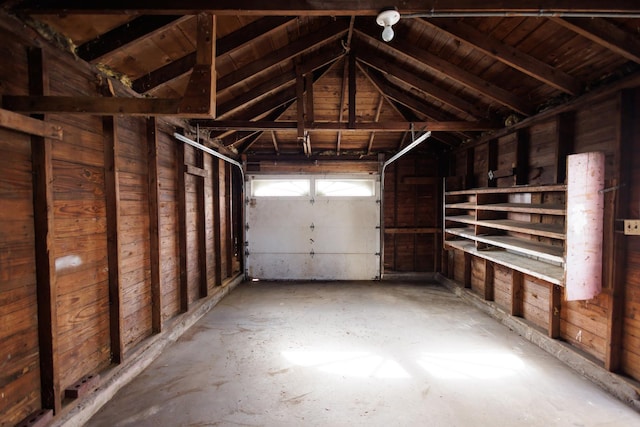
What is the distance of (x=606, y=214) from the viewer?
229 cm

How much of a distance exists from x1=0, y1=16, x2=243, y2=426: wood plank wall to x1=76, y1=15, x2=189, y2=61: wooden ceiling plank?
13 centimetres

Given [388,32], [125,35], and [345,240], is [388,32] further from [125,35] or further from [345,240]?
[345,240]

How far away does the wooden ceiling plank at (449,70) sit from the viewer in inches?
120

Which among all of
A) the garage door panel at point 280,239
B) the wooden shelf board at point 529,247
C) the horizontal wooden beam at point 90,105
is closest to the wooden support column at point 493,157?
the wooden shelf board at point 529,247

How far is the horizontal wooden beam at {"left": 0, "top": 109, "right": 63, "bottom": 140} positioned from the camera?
55.2 inches

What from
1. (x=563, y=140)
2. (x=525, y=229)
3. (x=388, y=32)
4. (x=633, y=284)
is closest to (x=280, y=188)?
Result: (x=525, y=229)

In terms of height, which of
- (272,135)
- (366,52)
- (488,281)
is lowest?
(488,281)

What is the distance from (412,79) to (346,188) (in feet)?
8.54

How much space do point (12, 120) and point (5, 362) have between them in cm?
125

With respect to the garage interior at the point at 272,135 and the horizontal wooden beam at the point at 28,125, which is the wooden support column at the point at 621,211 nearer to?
the garage interior at the point at 272,135

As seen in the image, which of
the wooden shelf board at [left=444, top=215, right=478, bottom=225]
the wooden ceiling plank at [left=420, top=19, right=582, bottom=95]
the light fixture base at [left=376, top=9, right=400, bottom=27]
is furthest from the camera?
the wooden shelf board at [left=444, top=215, right=478, bottom=225]

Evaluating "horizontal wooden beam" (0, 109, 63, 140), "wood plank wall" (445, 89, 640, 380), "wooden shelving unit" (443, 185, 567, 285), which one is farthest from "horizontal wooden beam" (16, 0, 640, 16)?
"wooden shelving unit" (443, 185, 567, 285)

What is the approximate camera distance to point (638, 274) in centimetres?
216

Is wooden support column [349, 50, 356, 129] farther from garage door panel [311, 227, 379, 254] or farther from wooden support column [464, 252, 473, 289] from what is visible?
wooden support column [464, 252, 473, 289]
